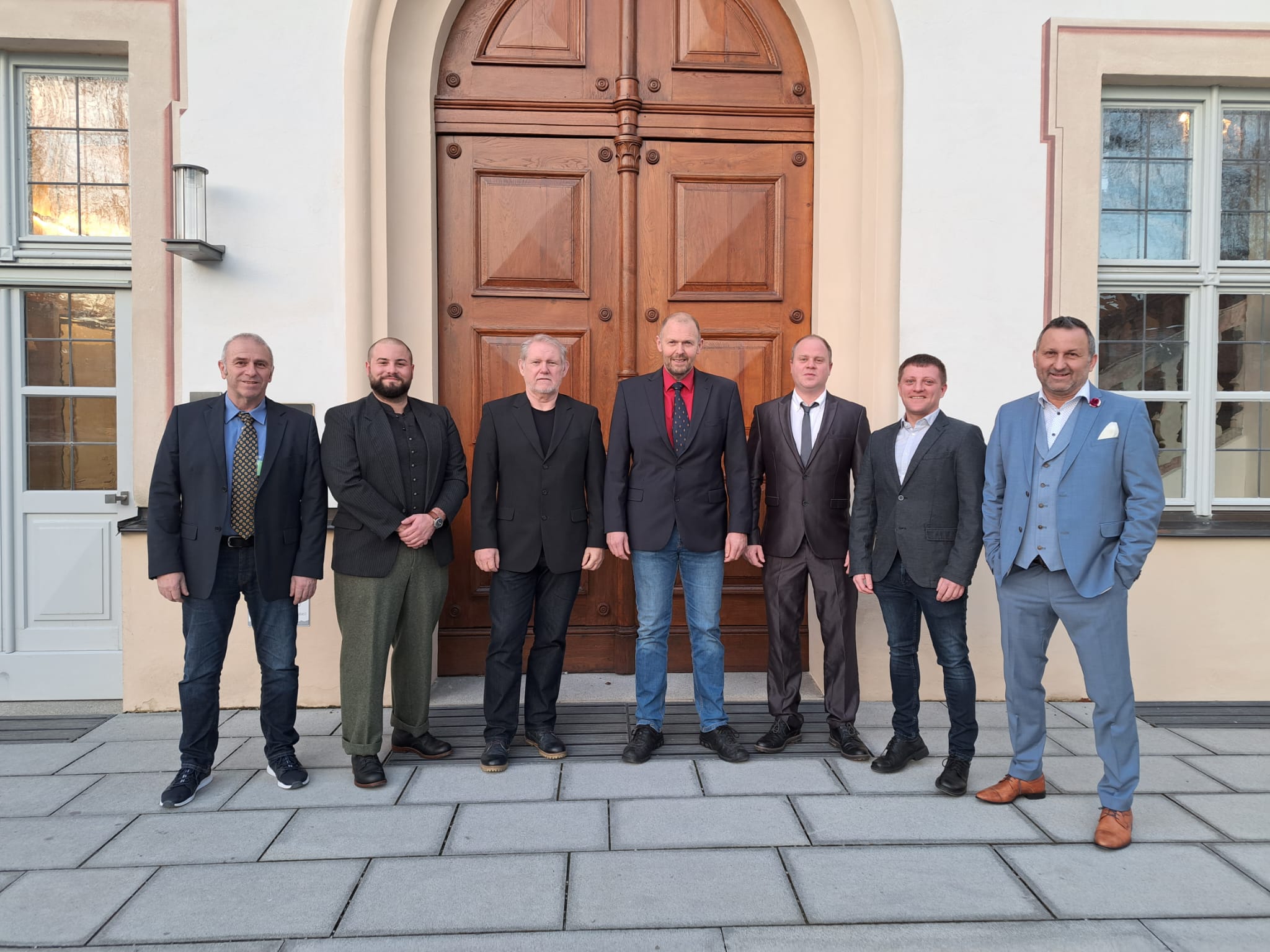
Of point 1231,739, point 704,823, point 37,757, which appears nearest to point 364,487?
point 704,823

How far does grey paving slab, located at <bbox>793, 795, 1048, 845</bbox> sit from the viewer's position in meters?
2.96

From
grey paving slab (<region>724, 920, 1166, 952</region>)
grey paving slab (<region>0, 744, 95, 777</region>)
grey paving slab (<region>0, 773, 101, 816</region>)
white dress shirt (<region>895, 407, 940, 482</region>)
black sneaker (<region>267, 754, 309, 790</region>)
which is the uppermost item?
white dress shirt (<region>895, 407, 940, 482</region>)

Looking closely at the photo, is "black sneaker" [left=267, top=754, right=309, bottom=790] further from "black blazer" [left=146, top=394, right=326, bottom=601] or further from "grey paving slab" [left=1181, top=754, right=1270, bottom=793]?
"grey paving slab" [left=1181, top=754, right=1270, bottom=793]

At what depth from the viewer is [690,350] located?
12.1 feet

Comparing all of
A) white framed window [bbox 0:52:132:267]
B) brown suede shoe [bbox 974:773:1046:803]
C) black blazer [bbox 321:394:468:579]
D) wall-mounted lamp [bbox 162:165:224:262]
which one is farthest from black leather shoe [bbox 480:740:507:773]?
white framed window [bbox 0:52:132:267]

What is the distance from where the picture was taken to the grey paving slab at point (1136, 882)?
252 centimetres

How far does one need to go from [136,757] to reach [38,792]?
1.35 ft

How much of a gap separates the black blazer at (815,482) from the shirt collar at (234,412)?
6.85 feet

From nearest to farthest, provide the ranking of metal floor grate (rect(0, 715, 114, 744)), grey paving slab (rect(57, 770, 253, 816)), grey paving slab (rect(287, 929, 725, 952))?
grey paving slab (rect(287, 929, 725, 952)), grey paving slab (rect(57, 770, 253, 816)), metal floor grate (rect(0, 715, 114, 744))

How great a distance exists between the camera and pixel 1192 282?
4.80m

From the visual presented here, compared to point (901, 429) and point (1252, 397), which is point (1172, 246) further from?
point (901, 429)

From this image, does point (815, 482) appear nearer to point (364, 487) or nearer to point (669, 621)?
point (669, 621)

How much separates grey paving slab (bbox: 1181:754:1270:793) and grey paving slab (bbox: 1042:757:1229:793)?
0.17 ft

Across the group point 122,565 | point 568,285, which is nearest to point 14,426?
point 122,565
